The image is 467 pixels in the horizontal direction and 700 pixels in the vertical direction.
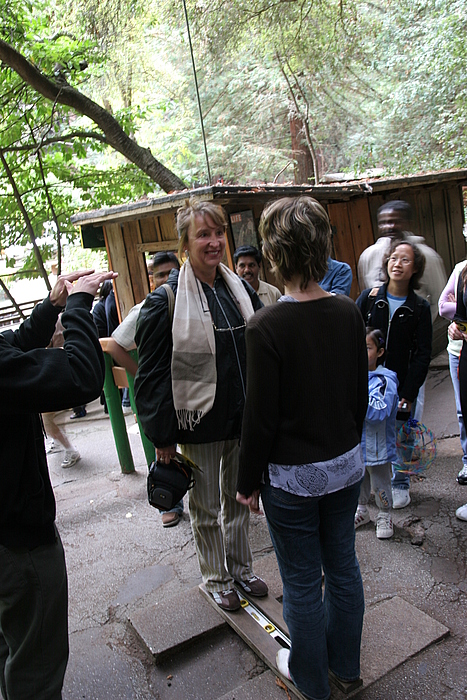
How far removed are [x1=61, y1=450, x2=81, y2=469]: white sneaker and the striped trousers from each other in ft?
10.8

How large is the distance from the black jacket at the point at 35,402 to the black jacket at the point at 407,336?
2.56m

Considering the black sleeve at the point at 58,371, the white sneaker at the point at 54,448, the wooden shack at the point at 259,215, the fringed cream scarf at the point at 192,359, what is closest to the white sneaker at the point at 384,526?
the fringed cream scarf at the point at 192,359

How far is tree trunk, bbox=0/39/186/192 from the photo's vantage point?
834cm

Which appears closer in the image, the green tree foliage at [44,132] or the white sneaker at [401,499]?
the white sneaker at [401,499]

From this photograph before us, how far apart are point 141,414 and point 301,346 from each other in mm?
1160

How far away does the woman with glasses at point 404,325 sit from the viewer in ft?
13.0

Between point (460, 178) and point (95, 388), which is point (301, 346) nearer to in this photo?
point (95, 388)

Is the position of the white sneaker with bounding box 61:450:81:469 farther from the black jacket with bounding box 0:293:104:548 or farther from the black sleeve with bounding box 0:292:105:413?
the black sleeve with bounding box 0:292:105:413

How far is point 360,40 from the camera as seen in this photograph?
47.9ft

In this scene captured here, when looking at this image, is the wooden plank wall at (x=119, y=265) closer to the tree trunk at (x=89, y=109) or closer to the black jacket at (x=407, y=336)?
the tree trunk at (x=89, y=109)

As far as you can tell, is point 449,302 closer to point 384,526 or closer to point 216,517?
point 384,526

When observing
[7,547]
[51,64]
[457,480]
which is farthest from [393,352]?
[51,64]

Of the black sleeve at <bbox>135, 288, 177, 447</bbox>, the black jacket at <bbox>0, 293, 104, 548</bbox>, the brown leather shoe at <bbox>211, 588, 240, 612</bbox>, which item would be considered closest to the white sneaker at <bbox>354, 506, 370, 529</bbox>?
the brown leather shoe at <bbox>211, 588, 240, 612</bbox>

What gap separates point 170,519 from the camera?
402 centimetres
